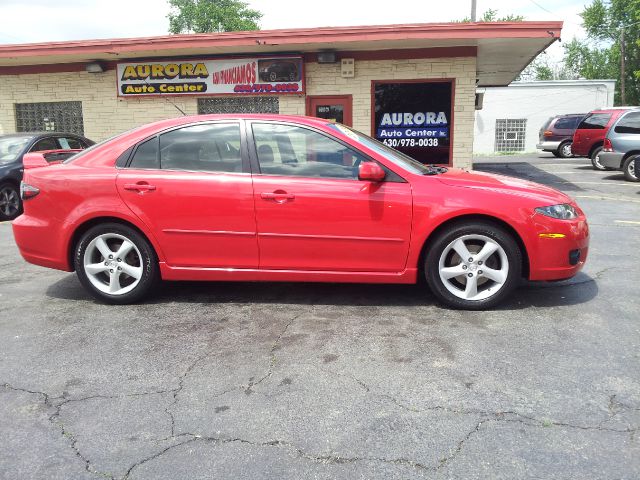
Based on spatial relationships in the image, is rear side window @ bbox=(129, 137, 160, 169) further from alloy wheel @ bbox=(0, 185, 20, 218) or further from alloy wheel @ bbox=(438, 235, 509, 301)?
alloy wheel @ bbox=(0, 185, 20, 218)

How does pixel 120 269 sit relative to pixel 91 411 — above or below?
above

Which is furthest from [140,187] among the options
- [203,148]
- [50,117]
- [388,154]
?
[50,117]

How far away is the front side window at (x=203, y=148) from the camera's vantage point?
4.41 metres

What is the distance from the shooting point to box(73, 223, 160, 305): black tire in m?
4.45

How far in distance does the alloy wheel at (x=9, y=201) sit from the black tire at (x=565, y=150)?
2043 cm

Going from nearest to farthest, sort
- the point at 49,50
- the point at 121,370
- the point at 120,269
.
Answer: the point at 121,370 → the point at 120,269 → the point at 49,50

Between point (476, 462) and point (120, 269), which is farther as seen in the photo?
point (120, 269)

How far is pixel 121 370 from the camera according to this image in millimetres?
3330

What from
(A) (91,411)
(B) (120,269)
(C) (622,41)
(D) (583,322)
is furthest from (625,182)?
(C) (622,41)

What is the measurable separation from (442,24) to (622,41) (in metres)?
41.2

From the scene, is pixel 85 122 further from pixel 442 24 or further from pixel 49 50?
pixel 442 24

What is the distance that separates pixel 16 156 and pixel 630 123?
14.0 metres

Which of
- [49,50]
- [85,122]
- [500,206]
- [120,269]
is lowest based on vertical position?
[120,269]

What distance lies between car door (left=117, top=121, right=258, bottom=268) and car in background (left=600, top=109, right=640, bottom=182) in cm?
1247
